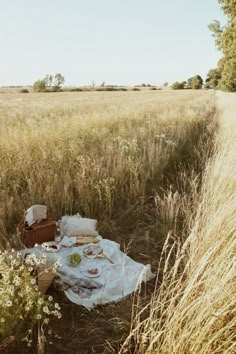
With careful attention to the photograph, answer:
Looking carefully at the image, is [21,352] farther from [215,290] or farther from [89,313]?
[215,290]

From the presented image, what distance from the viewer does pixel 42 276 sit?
2572mm

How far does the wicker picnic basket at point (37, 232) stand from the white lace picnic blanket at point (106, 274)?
0.11 m

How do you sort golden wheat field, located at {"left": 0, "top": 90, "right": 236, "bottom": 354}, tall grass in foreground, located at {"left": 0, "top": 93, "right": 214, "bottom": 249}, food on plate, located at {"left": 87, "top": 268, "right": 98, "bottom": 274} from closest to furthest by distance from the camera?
golden wheat field, located at {"left": 0, "top": 90, "right": 236, "bottom": 354} → food on plate, located at {"left": 87, "top": 268, "right": 98, "bottom": 274} → tall grass in foreground, located at {"left": 0, "top": 93, "right": 214, "bottom": 249}

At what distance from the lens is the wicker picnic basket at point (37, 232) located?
3.27 metres

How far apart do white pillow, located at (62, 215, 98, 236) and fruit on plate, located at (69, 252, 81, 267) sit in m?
0.38

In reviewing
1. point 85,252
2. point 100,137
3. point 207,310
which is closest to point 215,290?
point 207,310

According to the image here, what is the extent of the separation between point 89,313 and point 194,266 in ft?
2.94

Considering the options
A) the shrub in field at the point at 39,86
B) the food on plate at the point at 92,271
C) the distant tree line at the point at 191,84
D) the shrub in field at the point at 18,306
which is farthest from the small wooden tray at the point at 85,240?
the distant tree line at the point at 191,84

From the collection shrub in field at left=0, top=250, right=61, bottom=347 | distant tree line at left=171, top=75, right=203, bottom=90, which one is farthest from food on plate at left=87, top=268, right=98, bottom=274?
distant tree line at left=171, top=75, right=203, bottom=90

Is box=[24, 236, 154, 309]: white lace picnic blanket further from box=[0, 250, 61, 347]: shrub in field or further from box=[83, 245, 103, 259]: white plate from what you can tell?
box=[0, 250, 61, 347]: shrub in field

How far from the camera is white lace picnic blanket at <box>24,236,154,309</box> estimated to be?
9.09ft

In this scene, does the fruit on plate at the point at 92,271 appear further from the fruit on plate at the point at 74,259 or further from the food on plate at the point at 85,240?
the food on plate at the point at 85,240

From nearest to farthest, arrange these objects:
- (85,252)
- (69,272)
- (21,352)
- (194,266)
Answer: (21,352) < (194,266) < (69,272) < (85,252)

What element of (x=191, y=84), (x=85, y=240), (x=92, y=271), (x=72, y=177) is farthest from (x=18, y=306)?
(x=191, y=84)
